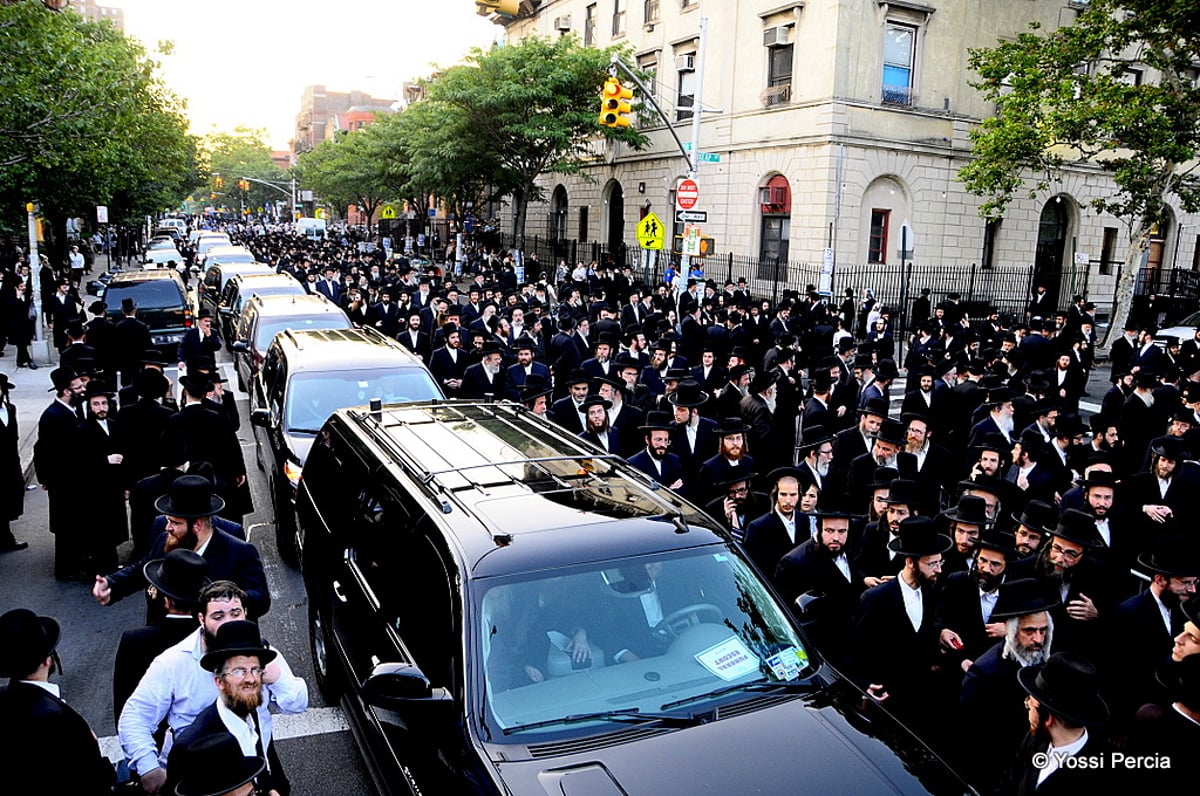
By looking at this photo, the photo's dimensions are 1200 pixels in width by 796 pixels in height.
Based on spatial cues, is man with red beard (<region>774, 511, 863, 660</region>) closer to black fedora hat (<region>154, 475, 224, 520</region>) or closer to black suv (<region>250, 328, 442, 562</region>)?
black fedora hat (<region>154, 475, 224, 520</region>)

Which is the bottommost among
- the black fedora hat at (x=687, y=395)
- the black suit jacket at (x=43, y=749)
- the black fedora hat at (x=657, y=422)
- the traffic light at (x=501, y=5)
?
the black suit jacket at (x=43, y=749)

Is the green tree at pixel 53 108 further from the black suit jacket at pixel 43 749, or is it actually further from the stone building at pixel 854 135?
the stone building at pixel 854 135

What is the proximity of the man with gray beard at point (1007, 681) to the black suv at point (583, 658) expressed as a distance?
707 mm

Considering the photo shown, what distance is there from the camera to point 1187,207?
80.4 ft

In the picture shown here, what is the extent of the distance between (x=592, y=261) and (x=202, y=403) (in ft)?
107

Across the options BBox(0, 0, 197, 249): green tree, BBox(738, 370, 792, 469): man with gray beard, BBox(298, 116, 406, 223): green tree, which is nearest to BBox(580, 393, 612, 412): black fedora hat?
BBox(738, 370, 792, 469): man with gray beard

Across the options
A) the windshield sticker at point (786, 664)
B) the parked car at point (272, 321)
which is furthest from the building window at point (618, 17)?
the windshield sticker at point (786, 664)

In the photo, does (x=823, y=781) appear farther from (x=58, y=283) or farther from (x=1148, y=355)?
(x=58, y=283)

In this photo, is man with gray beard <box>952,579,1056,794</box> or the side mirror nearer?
the side mirror

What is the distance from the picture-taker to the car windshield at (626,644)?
3.82 m

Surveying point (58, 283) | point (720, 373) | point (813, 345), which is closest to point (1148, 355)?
point (813, 345)

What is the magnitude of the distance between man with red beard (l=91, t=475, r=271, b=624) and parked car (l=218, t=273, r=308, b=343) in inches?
489

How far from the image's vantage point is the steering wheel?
163 inches

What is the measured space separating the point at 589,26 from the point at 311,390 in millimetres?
36939
